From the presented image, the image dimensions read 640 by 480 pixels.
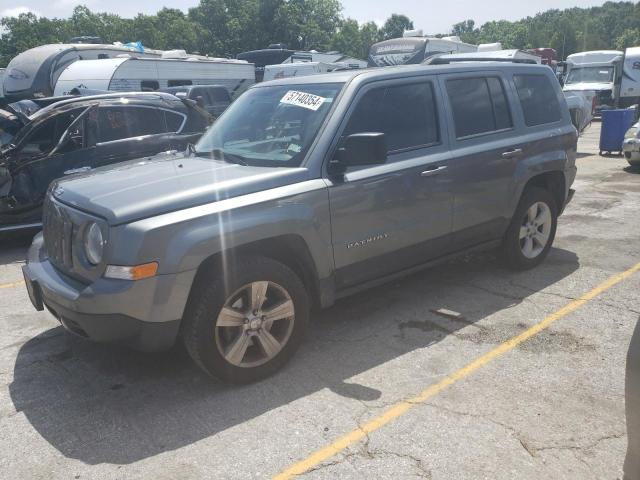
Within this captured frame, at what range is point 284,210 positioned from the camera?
3406 mm

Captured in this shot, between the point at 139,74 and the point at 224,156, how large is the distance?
41.9ft

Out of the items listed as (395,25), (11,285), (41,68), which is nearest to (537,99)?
(11,285)

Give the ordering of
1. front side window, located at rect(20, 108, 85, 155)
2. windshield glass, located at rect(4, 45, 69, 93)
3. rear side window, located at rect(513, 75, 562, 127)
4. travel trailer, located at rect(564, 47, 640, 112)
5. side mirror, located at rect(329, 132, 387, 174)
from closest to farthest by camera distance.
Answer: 1. side mirror, located at rect(329, 132, 387, 174)
2. rear side window, located at rect(513, 75, 562, 127)
3. front side window, located at rect(20, 108, 85, 155)
4. windshield glass, located at rect(4, 45, 69, 93)
5. travel trailer, located at rect(564, 47, 640, 112)

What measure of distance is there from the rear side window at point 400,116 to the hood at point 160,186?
69 cm

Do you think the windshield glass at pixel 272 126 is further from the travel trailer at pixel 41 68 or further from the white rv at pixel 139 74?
the travel trailer at pixel 41 68

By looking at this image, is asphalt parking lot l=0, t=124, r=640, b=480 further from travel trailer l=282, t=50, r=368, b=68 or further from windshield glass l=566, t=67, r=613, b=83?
windshield glass l=566, t=67, r=613, b=83

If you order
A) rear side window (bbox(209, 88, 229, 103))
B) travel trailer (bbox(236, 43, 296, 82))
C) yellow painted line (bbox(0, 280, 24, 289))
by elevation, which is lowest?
yellow painted line (bbox(0, 280, 24, 289))

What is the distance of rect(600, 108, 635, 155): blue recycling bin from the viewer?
1322 cm

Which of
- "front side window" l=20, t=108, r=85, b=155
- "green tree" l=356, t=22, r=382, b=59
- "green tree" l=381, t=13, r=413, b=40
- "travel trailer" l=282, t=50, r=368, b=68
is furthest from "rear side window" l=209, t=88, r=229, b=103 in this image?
"green tree" l=381, t=13, r=413, b=40

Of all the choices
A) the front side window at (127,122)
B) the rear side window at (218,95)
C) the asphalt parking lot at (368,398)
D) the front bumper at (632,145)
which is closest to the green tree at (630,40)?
the rear side window at (218,95)

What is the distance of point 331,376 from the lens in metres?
3.56

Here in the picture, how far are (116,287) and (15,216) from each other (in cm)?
462

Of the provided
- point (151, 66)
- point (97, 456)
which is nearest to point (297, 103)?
point (97, 456)

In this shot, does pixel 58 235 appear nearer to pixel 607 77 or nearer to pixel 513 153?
pixel 513 153
